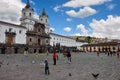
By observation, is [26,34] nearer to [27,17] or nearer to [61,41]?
[27,17]

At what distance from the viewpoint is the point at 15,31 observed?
53.0 m

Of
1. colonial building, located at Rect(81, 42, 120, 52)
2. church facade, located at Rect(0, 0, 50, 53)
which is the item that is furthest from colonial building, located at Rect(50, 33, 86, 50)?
colonial building, located at Rect(81, 42, 120, 52)

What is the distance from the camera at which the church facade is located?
4909cm

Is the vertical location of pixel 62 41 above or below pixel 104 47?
above

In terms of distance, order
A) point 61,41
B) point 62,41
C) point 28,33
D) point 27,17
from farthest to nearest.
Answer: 1. point 62,41
2. point 61,41
3. point 27,17
4. point 28,33

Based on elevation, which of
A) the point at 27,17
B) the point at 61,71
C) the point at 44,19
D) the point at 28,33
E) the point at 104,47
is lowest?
the point at 61,71

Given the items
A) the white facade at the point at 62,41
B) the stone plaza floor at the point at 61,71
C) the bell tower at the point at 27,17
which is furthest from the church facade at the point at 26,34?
the stone plaza floor at the point at 61,71

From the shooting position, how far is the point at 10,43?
49.8m

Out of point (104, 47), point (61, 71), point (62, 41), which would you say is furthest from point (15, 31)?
point (104, 47)

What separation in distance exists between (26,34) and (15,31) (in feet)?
16.0

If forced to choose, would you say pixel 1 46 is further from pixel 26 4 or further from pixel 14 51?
pixel 26 4

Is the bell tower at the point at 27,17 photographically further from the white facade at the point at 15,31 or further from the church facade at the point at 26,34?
the white facade at the point at 15,31

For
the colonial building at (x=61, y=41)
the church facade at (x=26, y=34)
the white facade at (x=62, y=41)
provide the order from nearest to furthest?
the church facade at (x=26, y=34)
the white facade at (x=62, y=41)
the colonial building at (x=61, y=41)

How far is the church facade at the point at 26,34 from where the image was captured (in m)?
49.1
